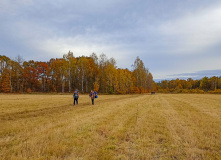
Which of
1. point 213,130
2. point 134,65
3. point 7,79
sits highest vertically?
point 134,65

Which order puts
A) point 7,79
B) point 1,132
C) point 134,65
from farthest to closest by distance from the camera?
point 134,65, point 7,79, point 1,132

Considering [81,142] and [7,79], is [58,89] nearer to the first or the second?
[7,79]

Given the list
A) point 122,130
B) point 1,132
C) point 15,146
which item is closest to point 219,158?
point 122,130

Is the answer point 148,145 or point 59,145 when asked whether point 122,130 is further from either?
point 59,145

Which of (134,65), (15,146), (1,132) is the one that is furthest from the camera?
(134,65)

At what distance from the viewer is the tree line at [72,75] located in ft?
170

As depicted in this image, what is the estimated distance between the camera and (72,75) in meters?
57.9

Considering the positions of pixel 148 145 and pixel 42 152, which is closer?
pixel 42 152

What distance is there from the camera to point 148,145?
4926mm

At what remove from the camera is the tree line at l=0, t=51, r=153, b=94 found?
51688 millimetres

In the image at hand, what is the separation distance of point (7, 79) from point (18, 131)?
5967cm

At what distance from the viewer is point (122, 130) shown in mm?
6531

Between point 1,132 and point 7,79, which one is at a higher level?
point 7,79

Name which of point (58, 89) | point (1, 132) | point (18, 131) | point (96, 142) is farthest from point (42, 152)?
point (58, 89)
